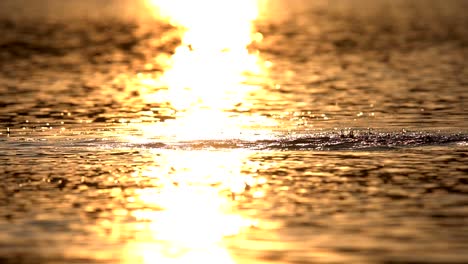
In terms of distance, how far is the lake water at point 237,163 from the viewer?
16016 mm

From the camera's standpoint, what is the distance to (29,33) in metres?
77.9

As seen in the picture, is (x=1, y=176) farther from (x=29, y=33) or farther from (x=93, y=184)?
(x=29, y=33)

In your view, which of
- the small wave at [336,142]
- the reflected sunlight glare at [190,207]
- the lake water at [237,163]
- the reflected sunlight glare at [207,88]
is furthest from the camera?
the reflected sunlight glare at [207,88]

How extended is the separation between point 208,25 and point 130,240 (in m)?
88.7

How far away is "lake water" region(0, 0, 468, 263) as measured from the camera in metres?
16.0

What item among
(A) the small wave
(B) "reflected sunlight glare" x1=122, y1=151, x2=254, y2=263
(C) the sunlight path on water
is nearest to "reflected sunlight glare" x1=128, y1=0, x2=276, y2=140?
(C) the sunlight path on water

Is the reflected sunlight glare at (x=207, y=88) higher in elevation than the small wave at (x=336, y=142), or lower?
higher

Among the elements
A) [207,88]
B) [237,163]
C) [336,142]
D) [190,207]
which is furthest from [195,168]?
[207,88]

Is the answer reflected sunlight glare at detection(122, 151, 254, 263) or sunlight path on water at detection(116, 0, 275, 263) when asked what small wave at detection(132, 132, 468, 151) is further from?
reflected sunlight glare at detection(122, 151, 254, 263)

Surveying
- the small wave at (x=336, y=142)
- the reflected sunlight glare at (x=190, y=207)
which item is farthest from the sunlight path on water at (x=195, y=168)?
the small wave at (x=336, y=142)

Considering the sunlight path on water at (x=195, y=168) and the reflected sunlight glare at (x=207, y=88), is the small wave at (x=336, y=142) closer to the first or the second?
the sunlight path on water at (x=195, y=168)

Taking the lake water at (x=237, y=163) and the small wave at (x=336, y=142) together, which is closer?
the lake water at (x=237, y=163)

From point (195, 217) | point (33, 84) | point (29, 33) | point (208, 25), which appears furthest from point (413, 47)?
point (208, 25)

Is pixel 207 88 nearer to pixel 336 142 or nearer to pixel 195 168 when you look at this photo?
pixel 336 142
